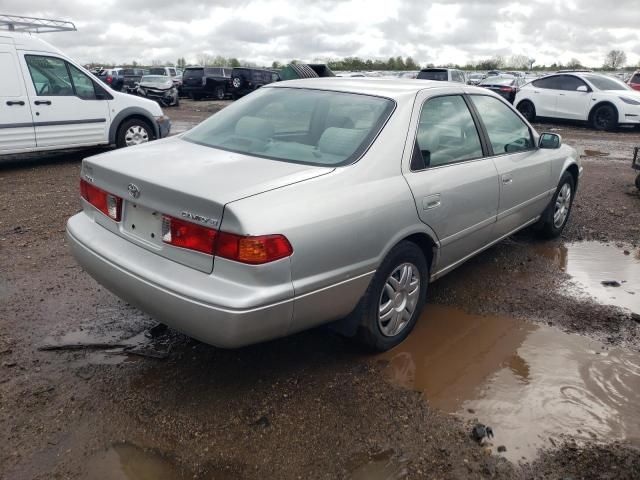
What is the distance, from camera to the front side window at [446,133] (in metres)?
3.42

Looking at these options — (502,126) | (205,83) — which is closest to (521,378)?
(502,126)

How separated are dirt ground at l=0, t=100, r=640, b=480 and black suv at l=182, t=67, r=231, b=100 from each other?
24466 mm

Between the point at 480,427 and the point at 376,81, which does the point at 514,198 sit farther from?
the point at 480,427

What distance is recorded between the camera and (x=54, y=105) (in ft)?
27.1

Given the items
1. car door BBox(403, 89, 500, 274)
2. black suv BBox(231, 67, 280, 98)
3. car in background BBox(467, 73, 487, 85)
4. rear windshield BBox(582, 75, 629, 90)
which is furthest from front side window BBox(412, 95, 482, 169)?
black suv BBox(231, 67, 280, 98)

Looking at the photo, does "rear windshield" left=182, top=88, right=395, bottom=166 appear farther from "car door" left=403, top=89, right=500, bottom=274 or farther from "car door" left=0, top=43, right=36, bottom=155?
"car door" left=0, top=43, right=36, bottom=155

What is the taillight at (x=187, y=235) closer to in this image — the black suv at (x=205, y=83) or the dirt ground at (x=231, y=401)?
the dirt ground at (x=231, y=401)

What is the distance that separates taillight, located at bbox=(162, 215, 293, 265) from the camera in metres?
2.37

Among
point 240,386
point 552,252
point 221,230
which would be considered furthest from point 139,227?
point 552,252

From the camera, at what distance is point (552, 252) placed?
5.23 metres

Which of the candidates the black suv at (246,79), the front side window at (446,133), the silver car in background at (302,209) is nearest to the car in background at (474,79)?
the black suv at (246,79)

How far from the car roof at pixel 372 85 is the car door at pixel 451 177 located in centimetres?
11

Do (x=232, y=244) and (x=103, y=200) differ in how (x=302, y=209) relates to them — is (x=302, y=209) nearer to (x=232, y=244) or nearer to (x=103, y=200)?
(x=232, y=244)

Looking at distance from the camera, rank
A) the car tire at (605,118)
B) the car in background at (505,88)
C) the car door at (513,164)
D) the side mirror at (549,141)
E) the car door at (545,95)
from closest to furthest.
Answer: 1. the car door at (513,164)
2. the side mirror at (549,141)
3. the car tire at (605,118)
4. the car door at (545,95)
5. the car in background at (505,88)
